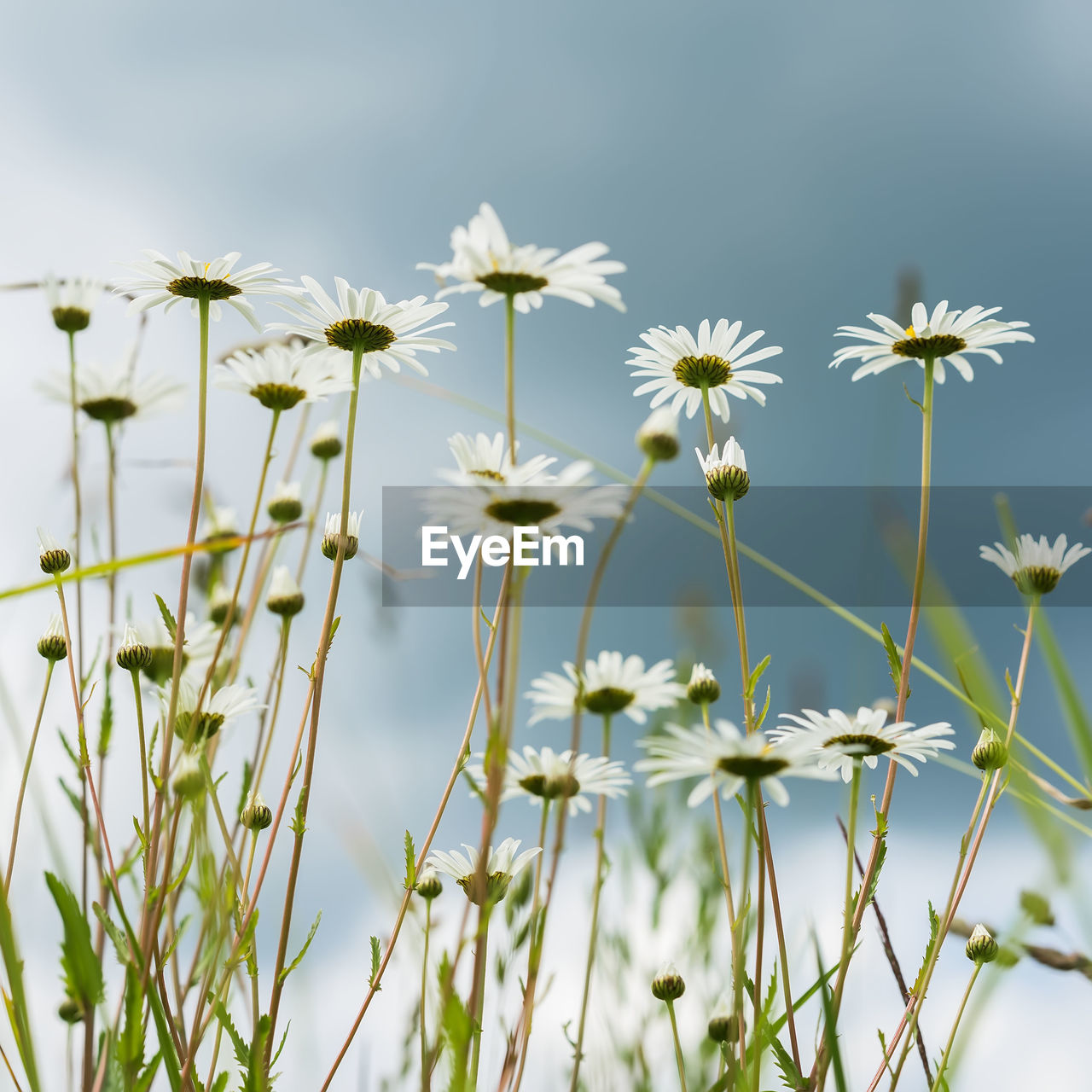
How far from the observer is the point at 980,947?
1.55m

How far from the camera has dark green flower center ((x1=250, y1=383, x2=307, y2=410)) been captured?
4.89 ft

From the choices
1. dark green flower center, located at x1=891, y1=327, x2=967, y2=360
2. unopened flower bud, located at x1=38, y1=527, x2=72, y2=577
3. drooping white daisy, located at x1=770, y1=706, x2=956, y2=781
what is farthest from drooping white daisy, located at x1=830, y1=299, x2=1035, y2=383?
unopened flower bud, located at x1=38, y1=527, x2=72, y2=577

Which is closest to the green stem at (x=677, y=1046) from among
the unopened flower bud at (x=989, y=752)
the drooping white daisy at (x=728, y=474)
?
the unopened flower bud at (x=989, y=752)

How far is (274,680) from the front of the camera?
1632 millimetres

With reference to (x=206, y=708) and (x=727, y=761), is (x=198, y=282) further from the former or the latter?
(x=727, y=761)

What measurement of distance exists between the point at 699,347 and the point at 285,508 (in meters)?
0.79

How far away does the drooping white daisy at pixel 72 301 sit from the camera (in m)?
1.52

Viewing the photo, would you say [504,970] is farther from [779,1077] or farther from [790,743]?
[790,743]

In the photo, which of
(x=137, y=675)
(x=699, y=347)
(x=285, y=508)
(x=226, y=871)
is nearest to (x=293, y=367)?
(x=285, y=508)

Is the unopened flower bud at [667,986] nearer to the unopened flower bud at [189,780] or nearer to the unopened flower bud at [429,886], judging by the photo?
the unopened flower bud at [429,886]

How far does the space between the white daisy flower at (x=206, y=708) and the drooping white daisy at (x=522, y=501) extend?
478 mm

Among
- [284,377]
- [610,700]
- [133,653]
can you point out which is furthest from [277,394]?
[610,700]

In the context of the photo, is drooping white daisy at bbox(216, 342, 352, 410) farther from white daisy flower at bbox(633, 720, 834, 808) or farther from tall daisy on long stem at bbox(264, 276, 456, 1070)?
white daisy flower at bbox(633, 720, 834, 808)

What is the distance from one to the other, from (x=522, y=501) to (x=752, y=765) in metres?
0.35
